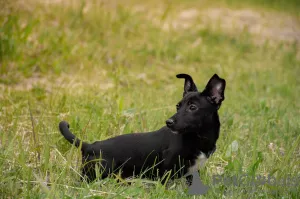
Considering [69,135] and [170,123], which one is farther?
[69,135]

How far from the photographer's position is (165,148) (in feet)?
14.9

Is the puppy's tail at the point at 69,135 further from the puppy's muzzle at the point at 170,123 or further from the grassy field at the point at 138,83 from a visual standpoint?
the puppy's muzzle at the point at 170,123

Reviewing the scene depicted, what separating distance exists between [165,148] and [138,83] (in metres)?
3.79

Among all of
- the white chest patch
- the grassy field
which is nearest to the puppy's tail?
the grassy field

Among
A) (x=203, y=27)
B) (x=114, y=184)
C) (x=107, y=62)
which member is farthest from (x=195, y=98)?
(x=203, y=27)

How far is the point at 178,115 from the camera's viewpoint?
4.51 meters

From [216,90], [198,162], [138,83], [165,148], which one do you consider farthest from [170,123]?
[138,83]

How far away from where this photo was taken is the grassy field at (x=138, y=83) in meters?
4.41

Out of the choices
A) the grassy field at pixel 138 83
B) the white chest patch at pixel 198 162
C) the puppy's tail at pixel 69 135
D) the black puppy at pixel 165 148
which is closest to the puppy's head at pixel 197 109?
the black puppy at pixel 165 148

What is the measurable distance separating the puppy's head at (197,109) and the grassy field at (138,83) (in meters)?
0.46

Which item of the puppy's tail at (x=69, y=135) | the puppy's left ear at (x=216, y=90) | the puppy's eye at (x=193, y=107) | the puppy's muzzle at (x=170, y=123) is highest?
the puppy's left ear at (x=216, y=90)

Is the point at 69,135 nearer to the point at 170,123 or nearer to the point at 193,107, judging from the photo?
the point at 170,123

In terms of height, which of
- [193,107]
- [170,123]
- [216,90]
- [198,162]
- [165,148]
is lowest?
[198,162]

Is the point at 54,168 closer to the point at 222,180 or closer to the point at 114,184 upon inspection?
the point at 114,184
